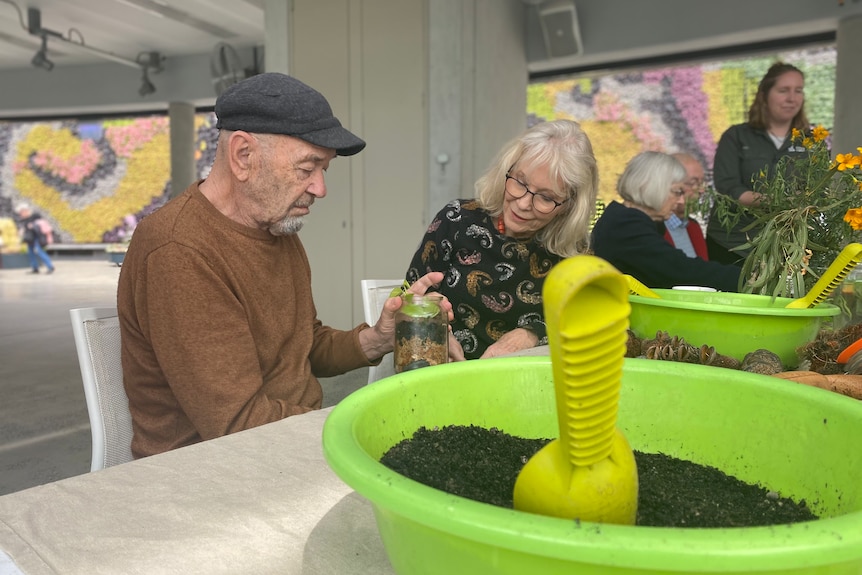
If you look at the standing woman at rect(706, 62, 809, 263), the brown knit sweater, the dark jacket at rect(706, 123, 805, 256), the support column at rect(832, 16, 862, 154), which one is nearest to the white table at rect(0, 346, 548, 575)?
the brown knit sweater

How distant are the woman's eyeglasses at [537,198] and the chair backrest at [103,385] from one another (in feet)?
3.53

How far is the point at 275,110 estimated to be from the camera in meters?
1.24

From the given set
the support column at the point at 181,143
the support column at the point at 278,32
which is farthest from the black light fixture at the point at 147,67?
the support column at the point at 278,32

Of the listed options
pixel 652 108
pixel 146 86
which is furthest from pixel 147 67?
pixel 652 108

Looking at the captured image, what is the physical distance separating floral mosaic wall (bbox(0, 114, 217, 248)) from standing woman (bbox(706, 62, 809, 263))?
13.7 meters

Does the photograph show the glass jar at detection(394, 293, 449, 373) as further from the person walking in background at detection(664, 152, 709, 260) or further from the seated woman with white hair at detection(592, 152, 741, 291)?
the person walking in background at detection(664, 152, 709, 260)

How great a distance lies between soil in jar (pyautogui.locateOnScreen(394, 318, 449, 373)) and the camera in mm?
1178

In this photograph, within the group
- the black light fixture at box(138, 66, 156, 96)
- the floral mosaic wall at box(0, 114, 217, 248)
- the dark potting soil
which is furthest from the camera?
the floral mosaic wall at box(0, 114, 217, 248)

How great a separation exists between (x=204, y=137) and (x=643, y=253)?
13.1 m

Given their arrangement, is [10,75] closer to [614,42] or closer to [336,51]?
[336,51]

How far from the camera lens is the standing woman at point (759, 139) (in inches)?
130

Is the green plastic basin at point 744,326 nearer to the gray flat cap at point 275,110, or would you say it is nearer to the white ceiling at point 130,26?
the gray flat cap at point 275,110

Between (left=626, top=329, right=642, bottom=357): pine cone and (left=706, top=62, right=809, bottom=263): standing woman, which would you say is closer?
(left=626, top=329, right=642, bottom=357): pine cone

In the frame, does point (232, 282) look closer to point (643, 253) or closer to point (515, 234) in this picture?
point (515, 234)
